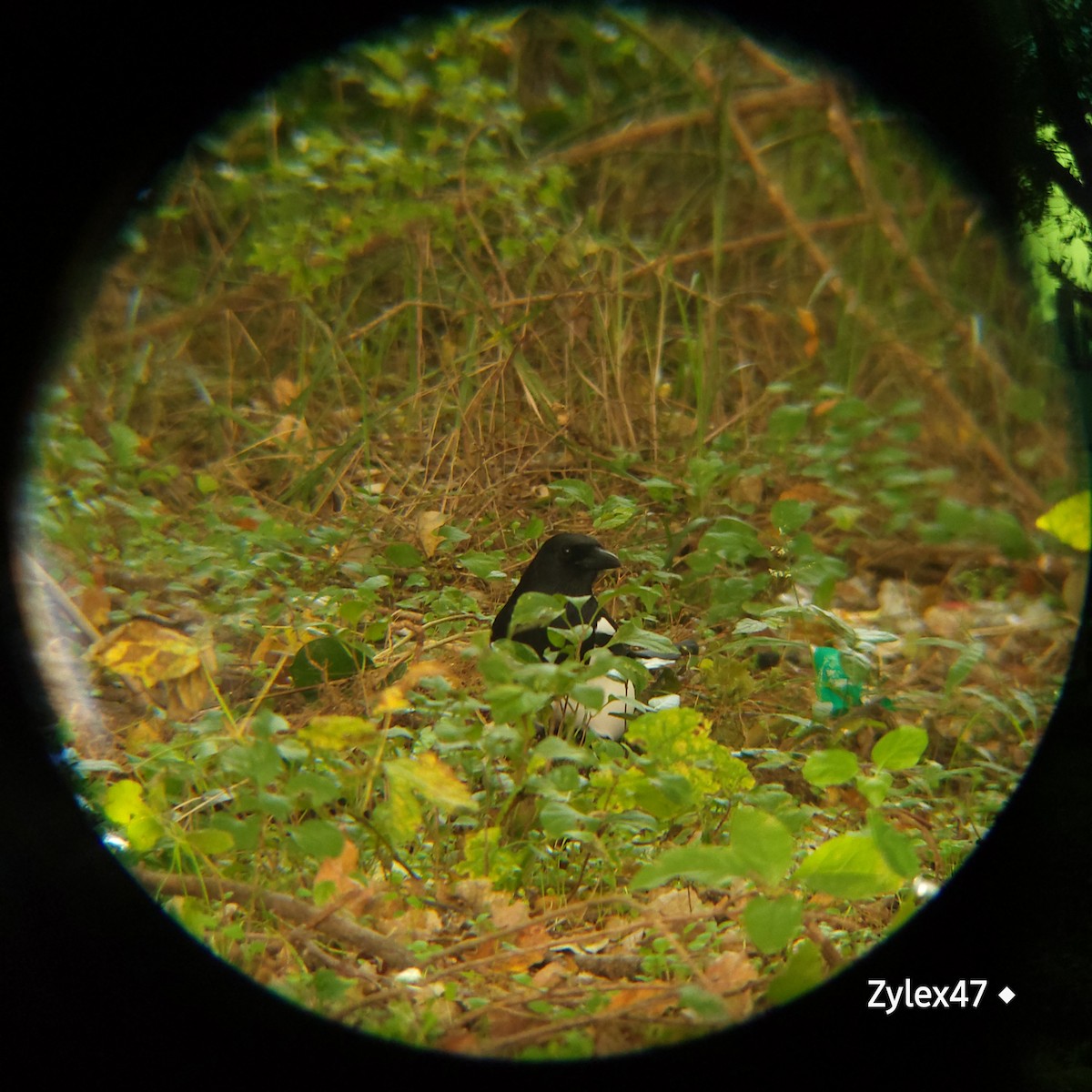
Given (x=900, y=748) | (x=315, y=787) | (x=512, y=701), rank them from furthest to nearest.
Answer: (x=900, y=748) < (x=512, y=701) < (x=315, y=787)

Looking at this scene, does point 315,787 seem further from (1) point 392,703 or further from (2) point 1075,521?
(2) point 1075,521

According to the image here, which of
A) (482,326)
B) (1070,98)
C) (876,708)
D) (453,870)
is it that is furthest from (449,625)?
(1070,98)

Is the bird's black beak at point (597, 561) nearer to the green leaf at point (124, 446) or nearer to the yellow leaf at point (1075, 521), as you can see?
the yellow leaf at point (1075, 521)

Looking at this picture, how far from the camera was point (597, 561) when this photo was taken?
106 inches

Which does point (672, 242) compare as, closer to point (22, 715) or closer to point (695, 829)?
point (695, 829)

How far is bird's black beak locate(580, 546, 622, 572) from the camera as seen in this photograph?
269cm

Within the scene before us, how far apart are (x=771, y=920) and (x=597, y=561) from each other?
119 cm

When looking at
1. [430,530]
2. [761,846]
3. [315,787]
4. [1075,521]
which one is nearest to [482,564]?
[430,530]

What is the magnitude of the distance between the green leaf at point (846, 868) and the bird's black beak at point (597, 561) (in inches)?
42.2

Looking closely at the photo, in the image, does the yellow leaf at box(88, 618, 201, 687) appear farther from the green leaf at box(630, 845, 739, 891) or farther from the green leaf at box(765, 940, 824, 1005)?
the green leaf at box(765, 940, 824, 1005)

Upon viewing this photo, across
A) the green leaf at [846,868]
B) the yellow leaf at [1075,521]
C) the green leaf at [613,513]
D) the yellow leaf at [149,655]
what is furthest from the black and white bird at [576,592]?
the yellow leaf at [1075,521]

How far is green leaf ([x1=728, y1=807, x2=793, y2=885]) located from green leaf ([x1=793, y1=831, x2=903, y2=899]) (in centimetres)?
9

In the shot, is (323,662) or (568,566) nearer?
(323,662)

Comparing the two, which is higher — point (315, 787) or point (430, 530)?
point (430, 530)
